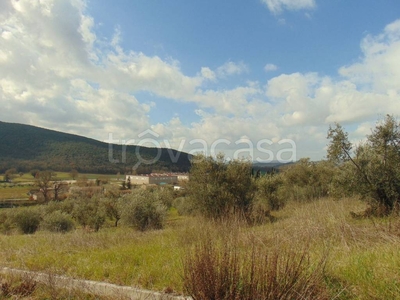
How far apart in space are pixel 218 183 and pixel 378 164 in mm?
10998

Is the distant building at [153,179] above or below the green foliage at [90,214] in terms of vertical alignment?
above

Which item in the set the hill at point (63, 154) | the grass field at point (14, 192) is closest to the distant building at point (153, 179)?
the hill at point (63, 154)

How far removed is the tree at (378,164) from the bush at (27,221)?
3249cm

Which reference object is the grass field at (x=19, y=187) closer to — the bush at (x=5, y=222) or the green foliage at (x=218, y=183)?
the bush at (x=5, y=222)

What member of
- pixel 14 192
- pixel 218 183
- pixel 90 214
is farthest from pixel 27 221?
pixel 14 192

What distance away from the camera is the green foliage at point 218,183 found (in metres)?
20.5

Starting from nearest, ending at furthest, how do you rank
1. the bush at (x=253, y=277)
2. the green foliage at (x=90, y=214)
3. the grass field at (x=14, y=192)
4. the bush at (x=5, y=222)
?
the bush at (x=253, y=277) < the bush at (x=5, y=222) < the green foliage at (x=90, y=214) < the grass field at (x=14, y=192)

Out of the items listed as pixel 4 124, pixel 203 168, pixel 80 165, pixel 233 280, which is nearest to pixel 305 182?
pixel 203 168

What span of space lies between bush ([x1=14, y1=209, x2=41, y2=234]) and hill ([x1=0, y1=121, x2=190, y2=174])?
5736cm

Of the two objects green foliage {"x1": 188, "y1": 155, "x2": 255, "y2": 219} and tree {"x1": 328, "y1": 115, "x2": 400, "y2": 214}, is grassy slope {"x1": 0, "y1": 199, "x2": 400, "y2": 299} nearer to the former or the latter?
tree {"x1": 328, "y1": 115, "x2": 400, "y2": 214}

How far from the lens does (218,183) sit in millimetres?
20891

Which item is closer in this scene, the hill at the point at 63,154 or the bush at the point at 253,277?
the bush at the point at 253,277

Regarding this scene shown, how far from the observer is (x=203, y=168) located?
70.0ft

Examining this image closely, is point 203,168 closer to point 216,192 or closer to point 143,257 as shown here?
point 216,192
